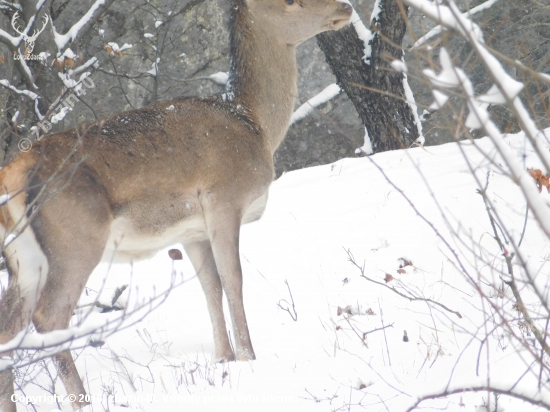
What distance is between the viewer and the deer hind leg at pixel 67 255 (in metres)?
4.20

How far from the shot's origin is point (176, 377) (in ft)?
13.1

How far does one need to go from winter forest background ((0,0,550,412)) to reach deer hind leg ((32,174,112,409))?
263 millimetres

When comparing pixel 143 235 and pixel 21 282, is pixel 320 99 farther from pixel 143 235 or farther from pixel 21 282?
pixel 21 282

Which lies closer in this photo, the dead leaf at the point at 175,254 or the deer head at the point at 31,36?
the dead leaf at the point at 175,254

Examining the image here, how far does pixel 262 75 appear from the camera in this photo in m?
5.48

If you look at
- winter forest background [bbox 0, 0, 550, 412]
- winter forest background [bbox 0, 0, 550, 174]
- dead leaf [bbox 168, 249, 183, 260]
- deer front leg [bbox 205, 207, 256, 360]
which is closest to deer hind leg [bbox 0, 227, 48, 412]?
winter forest background [bbox 0, 0, 550, 412]

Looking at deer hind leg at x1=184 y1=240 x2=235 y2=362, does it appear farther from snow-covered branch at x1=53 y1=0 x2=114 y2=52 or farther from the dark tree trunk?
snow-covered branch at x1=53 y1=0 x2=114 y2=52

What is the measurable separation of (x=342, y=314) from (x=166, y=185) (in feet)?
4.66

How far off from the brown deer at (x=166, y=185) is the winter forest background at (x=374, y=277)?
0.35 meters

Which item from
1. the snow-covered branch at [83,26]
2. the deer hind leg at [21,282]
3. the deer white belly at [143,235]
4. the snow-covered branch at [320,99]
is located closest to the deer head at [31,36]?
the snow-covered branch at [83,26]

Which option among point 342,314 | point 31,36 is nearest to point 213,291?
point 342,314

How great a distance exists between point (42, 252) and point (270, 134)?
200cm

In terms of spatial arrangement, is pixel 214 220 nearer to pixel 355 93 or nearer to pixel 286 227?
pixel 286 227

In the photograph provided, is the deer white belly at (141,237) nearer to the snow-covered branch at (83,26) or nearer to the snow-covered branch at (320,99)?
the snow-covered branch at (83,26)
